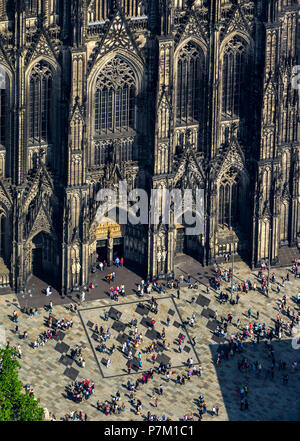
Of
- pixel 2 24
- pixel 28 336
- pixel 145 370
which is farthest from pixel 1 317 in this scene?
pixel 2 24

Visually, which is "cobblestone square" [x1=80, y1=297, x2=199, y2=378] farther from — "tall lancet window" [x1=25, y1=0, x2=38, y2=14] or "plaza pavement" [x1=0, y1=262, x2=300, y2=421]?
"tall lancet window" [x1=25, y1=0, x2=38, y2=14]

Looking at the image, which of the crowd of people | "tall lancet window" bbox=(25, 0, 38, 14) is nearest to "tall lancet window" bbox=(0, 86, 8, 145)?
"tall lancet window" bbox=(25, 0, 38, 14)

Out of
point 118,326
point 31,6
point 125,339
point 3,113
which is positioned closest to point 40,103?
point 3,113

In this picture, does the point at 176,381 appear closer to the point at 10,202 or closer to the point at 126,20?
the point at 10,202

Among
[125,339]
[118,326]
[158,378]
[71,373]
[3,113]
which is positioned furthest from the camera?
[118,326]

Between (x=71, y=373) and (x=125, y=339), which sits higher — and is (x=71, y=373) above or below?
below

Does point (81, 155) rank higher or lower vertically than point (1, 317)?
higher

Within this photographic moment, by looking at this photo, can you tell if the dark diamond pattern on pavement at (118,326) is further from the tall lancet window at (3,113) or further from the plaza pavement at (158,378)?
the tall lancet window at (3,113)

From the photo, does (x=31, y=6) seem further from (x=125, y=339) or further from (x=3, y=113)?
(x=125, y=339)

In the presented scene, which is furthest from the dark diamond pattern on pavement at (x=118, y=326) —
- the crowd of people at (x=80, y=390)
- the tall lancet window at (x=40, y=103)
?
the tall lancet window at (x=40, y=103)
